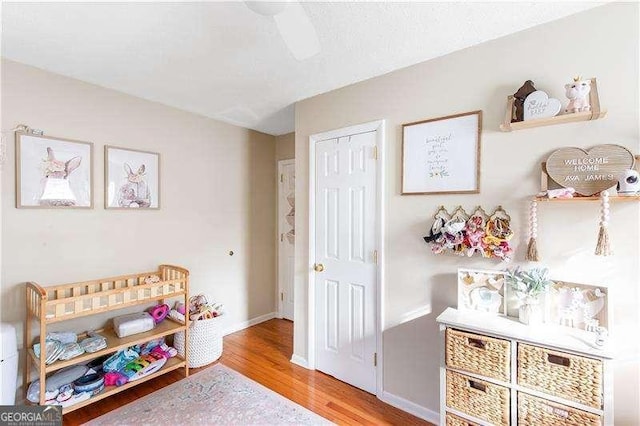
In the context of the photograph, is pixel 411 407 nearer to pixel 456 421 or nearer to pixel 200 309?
pixel 456 421

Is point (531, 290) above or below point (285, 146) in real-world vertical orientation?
below

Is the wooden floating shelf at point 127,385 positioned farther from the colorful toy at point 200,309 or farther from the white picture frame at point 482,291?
the white picture frame at point 482,291

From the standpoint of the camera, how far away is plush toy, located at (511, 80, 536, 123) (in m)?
1.59

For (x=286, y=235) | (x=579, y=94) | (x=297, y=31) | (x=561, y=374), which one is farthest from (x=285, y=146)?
(x=561, y=374)

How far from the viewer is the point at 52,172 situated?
2150 mm

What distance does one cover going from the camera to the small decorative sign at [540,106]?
59.1 inches

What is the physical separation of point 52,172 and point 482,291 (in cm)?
306

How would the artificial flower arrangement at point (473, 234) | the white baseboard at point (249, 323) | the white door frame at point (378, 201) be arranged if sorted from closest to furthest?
the artificial flower arrangement at point (473, 234), the white door frame at point (378, 201), the white baseboard at point (249, 323)

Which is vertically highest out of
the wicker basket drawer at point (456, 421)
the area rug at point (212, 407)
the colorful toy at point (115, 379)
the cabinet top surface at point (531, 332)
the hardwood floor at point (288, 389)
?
the cabinet top surface at point (531, 332)

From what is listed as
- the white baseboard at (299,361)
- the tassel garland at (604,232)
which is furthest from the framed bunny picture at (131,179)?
the tassel garland at (604,232)

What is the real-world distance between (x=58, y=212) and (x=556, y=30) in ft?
11.3

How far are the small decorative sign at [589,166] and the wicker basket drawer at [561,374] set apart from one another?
80 cm

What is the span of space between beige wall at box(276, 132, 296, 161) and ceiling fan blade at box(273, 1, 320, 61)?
5.92 feet

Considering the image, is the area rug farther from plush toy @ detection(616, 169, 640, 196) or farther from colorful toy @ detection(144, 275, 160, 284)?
plush toy @ detection(616, 169, 640, 196)
